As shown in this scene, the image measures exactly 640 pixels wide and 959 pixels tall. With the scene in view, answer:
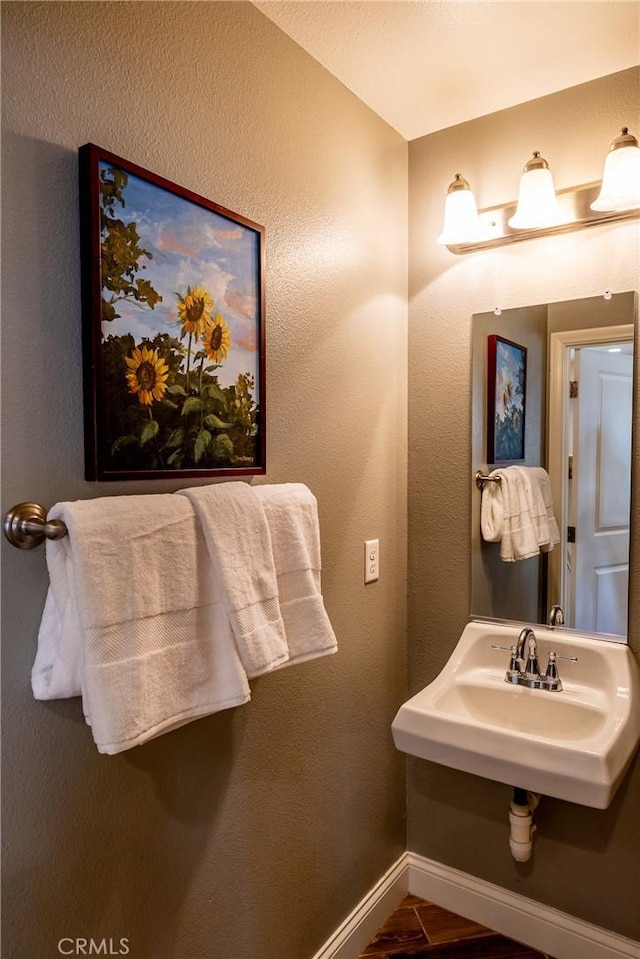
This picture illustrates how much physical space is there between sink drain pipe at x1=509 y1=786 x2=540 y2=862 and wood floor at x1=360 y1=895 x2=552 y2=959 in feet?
1.16

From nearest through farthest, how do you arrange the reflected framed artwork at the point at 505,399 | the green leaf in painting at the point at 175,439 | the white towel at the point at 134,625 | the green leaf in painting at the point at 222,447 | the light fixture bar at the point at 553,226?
1. the white towel at the point at 134,625
2. the green leaf in painting at the point at 175,439
3. the green leaf in painting at the point at 222,447
4. the light fixture bar at the point at 553,226
5. the reflected framed artwork at the point at 505,399

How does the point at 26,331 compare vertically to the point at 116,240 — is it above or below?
below

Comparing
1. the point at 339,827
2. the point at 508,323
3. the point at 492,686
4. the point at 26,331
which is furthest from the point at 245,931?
the point at 508,323

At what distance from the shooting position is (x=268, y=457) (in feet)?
4.52

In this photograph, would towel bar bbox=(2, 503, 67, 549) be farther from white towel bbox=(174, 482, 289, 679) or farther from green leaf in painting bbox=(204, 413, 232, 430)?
green leaf in painting bbox=(204, 413, 232, 430)

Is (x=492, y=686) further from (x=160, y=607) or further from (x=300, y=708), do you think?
(x=160, y=607)

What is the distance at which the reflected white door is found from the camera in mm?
1576

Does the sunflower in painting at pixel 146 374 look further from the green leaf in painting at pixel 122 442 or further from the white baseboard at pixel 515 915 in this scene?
the white baseboard at pixel 515 915

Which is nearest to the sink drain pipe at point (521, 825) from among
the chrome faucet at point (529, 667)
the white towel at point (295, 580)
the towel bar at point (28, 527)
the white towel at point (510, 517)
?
the chrome faucet at point (529, 667)

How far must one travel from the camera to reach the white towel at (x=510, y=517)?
5.67 ft

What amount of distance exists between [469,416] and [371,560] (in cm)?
52

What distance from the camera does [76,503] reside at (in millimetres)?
899

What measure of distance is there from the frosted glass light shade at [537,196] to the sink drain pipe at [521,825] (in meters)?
1.48

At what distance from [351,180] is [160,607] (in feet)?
4.17
